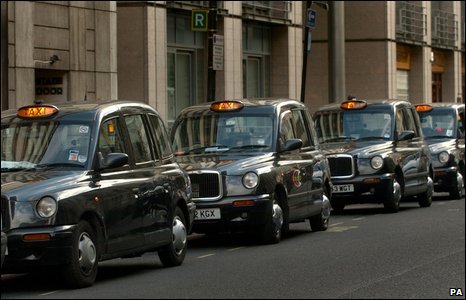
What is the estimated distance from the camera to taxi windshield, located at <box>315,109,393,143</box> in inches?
861

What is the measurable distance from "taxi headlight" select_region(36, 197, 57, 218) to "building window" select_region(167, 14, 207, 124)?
23.0 m

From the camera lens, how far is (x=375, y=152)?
69.3 ft

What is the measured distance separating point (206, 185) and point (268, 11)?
79.6ft

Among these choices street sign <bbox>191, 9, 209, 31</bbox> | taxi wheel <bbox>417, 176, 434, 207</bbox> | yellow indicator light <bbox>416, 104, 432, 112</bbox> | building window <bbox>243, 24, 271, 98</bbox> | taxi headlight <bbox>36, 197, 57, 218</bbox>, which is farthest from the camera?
building window <bbox>243, 24, 271, 98</bbox>

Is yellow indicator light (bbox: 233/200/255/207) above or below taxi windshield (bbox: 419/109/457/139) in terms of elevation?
below

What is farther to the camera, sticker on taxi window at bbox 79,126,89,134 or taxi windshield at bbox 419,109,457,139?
taxi windshield at bbox 419,109,457,139

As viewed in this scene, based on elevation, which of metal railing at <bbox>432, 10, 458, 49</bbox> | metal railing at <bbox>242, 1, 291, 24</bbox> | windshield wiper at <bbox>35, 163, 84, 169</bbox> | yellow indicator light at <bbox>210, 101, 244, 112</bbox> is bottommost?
windshield wiper at <bbox>35, 163, 84, 169</bbox>

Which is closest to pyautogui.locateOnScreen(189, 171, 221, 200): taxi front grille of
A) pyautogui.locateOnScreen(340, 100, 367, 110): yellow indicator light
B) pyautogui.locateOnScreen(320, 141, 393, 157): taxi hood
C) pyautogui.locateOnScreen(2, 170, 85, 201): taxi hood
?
pyautogui.locateOnScreen(2, 170, 85, 201): taxi hood

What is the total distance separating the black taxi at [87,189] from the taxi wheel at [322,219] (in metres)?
4.26

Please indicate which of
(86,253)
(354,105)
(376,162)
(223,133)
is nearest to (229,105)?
(223,133)

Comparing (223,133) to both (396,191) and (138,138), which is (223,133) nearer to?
(138,138)

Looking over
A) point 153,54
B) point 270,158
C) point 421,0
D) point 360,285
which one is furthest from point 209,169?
point 421,0

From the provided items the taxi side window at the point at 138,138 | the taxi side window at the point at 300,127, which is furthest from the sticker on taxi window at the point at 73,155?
the taxi side window at the point at 300,127

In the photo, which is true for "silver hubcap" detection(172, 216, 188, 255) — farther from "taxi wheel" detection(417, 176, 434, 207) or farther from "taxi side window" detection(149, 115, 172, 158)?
"taxi wheel" detection(417, 176, 434, 207)
